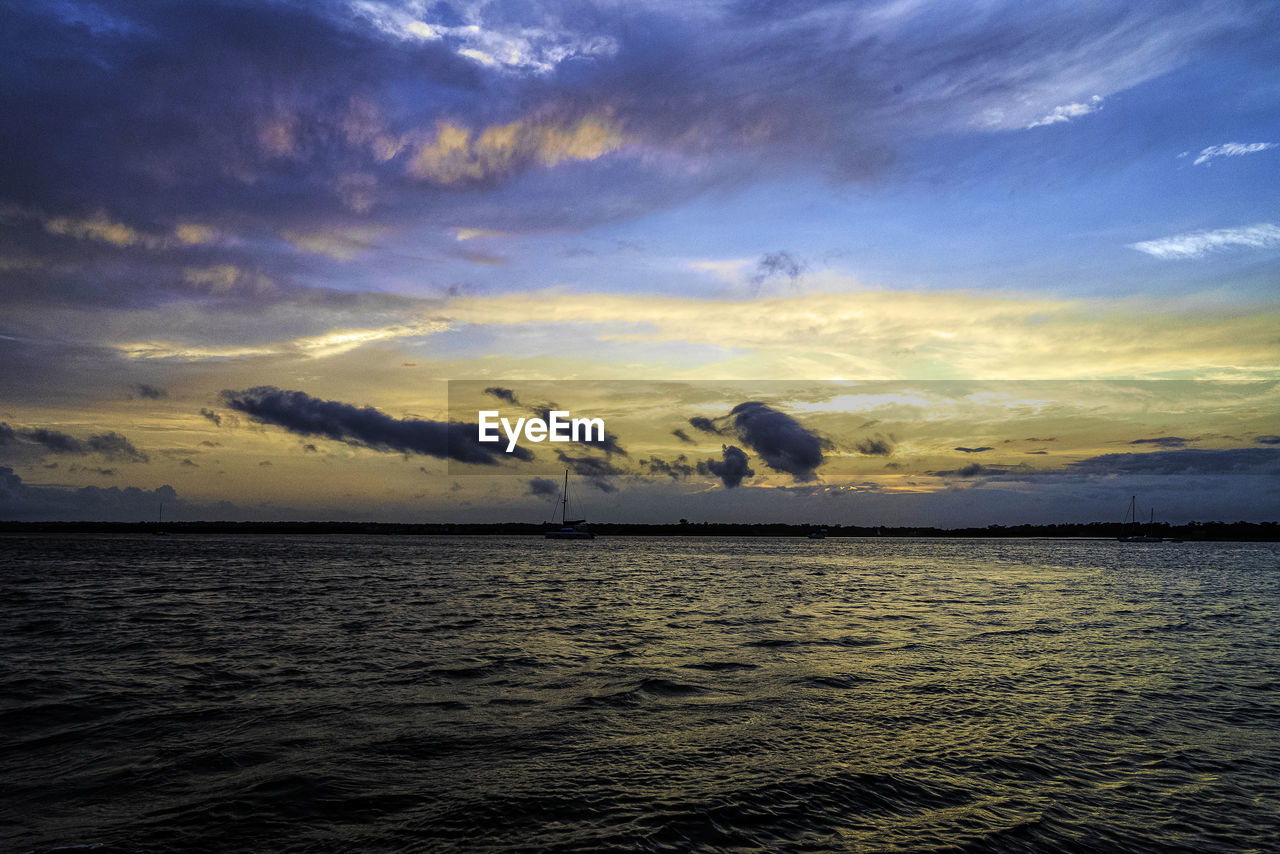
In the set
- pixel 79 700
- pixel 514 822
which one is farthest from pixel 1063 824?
pixel 79 700

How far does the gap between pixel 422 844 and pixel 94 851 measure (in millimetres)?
4108

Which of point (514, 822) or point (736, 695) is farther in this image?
point (736, 695)

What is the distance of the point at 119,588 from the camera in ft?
Result: 161

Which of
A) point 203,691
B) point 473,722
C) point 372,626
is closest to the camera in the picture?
point 473,722

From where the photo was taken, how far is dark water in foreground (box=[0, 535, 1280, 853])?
10.2 meters

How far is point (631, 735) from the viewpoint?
48.2 ft

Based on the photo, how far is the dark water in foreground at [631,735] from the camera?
1023 cm

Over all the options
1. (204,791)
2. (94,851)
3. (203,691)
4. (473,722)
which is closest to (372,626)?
(203,691)

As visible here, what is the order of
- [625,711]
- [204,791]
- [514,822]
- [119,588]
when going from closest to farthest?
[514,822] → [204,791] → [625,711] → [119,588]

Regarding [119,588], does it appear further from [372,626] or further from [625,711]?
[625,711]

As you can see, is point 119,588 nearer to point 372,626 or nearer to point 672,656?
point 372,626

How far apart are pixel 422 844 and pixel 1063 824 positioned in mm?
9271

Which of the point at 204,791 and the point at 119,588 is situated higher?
the point at 204,791

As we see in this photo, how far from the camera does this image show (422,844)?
9.47m
